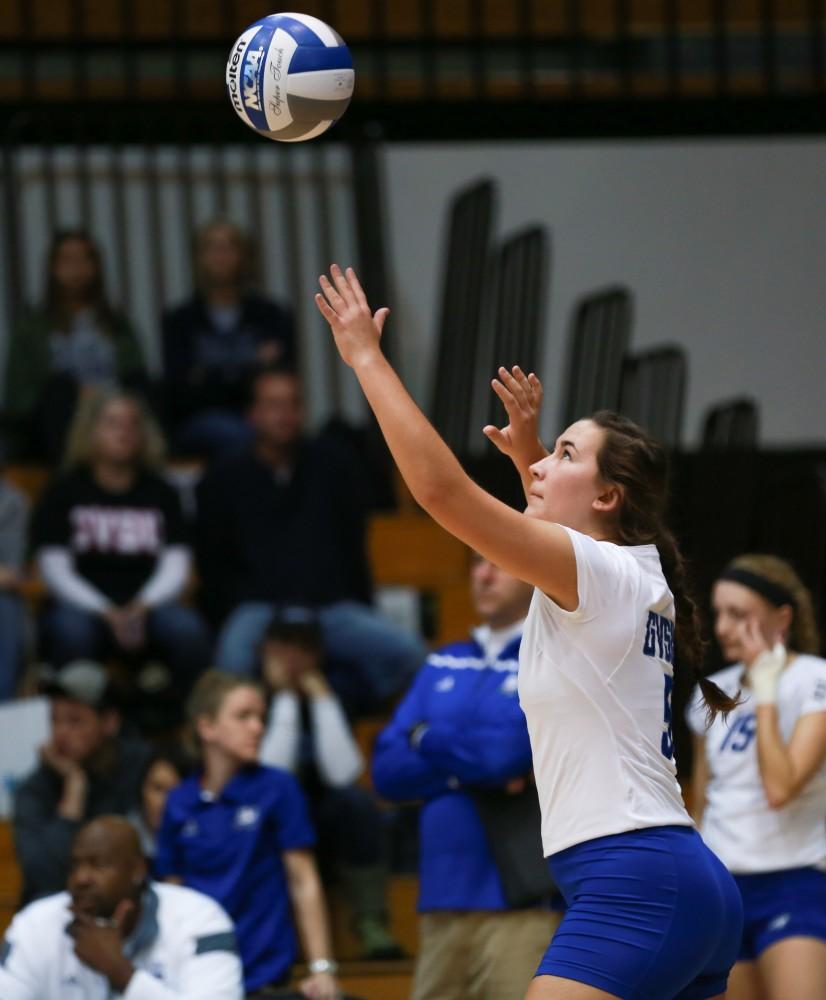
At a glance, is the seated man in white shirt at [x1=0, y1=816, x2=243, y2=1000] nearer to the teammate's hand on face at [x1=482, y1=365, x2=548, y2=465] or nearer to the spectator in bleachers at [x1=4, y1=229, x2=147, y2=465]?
the teammate's hand on face at [x1=482, y1=365, x2=548, y2=465]

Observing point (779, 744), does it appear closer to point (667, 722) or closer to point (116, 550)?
point (667, 722)

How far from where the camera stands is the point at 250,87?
13.2ft

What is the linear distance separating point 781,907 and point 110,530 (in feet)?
10.5

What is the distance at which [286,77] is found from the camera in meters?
4.00

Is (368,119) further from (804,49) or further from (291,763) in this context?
(291,763)

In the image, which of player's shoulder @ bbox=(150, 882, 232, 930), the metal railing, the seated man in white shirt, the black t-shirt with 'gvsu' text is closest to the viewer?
the seated man in white shirt

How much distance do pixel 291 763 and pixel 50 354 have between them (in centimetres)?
281

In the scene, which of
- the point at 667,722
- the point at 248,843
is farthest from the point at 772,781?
the point at 248,843

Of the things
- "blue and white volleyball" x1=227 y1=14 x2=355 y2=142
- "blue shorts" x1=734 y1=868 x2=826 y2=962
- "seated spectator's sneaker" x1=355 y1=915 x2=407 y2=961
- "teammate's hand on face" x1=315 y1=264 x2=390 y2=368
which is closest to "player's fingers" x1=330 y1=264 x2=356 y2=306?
"teammate's hand on face" x1=315 y1=264 x2=390 y2=368

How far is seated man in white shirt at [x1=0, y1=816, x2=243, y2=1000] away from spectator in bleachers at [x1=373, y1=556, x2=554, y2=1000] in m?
0.55

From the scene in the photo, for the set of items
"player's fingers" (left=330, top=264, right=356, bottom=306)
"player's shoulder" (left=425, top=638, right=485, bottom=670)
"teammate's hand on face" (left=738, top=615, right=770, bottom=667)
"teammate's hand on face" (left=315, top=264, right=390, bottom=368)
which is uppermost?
"player's fingers" (left=330, top=264, right=356, bottom=306)

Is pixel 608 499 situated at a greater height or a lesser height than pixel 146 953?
greater

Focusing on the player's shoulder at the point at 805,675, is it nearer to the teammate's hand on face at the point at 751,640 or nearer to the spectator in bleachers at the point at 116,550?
the teammate's hand on face at the point at 751,640

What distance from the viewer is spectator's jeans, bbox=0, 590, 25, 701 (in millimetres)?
6617
